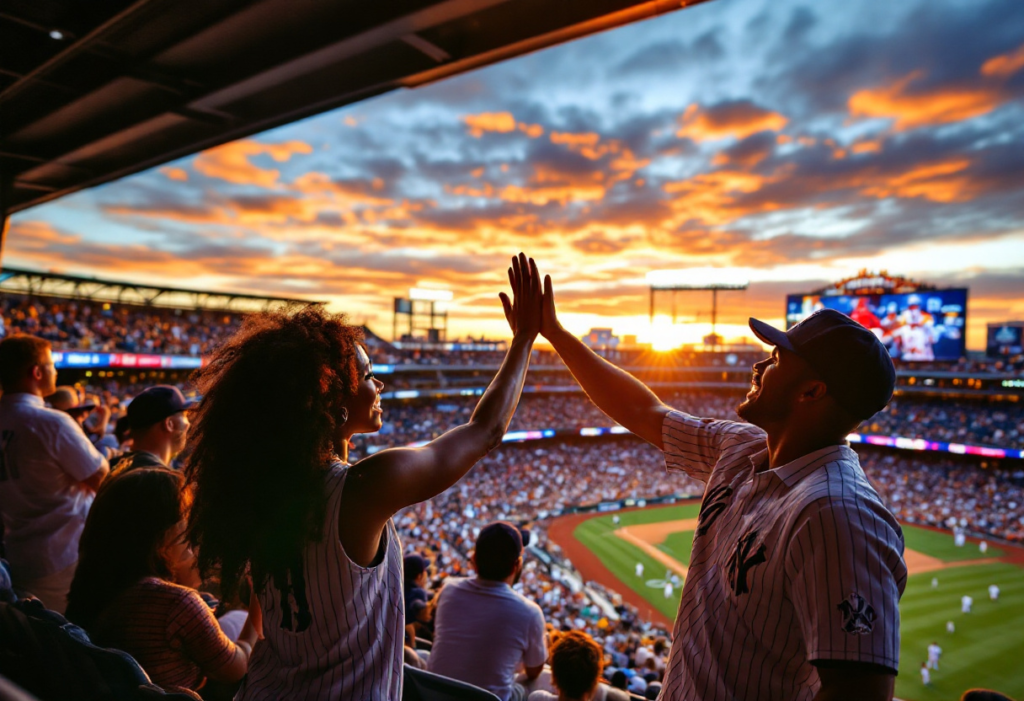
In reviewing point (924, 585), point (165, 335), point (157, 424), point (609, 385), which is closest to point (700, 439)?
point (609, 385)

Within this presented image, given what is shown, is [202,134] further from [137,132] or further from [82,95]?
[82,95]

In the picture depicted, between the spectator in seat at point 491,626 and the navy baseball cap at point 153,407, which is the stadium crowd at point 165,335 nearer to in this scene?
the navy baseball cap at point 153,407

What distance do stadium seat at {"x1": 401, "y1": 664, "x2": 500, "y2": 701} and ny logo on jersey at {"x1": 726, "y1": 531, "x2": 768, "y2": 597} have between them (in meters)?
1.13

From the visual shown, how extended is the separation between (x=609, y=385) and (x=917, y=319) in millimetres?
43796

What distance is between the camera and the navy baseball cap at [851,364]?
167 centimetres

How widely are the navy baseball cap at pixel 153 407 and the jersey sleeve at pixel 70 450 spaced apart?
0.29 metres

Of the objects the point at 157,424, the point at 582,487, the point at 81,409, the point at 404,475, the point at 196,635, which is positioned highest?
the point at 404,475

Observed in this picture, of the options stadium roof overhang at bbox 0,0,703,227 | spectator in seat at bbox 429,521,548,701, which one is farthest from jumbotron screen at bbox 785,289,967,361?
spectator in seat at bbox 429,521,548,701

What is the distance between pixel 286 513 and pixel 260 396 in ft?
1.16

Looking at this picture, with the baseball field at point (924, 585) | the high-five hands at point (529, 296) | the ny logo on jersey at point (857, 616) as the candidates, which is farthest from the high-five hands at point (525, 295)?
the baseball field at point (924, 585)

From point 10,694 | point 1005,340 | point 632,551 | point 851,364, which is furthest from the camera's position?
point 1005,340

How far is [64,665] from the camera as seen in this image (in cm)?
161

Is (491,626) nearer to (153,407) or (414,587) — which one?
(414,587)

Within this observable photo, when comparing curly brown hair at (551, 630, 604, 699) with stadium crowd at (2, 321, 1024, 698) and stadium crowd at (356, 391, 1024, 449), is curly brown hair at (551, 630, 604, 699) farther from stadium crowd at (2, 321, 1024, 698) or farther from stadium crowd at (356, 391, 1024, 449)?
stadium crowd at (356, 391, 1024, 449)
